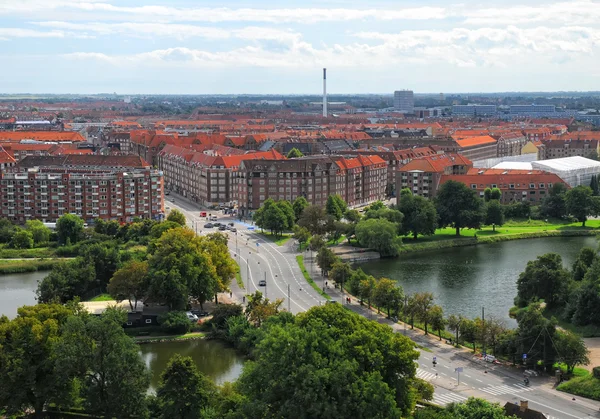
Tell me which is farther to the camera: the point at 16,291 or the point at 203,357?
the point at 16,291

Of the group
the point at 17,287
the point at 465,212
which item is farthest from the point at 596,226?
the point at 17,287

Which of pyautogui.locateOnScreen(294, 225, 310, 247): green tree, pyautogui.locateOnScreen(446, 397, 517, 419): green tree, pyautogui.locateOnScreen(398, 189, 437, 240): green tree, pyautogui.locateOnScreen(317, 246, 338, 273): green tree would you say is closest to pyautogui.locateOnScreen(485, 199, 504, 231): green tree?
pyautogui.locateOnScreen(398, 189, 437, 240): green tree

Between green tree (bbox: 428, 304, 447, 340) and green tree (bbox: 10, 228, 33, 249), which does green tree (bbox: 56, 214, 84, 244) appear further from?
green tree (bbox: 428, 304, 447, 340)

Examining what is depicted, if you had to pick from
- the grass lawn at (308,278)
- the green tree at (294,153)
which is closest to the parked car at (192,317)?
the grass lawn at (308,278)

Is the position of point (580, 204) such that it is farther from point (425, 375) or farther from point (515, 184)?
point (425, 375)

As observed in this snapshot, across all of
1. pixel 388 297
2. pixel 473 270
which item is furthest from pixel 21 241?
pixel 473 270

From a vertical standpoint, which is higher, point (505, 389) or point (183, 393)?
point (183, 393)

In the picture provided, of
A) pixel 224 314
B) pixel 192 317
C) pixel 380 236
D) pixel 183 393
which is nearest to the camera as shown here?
pixel 183 393
